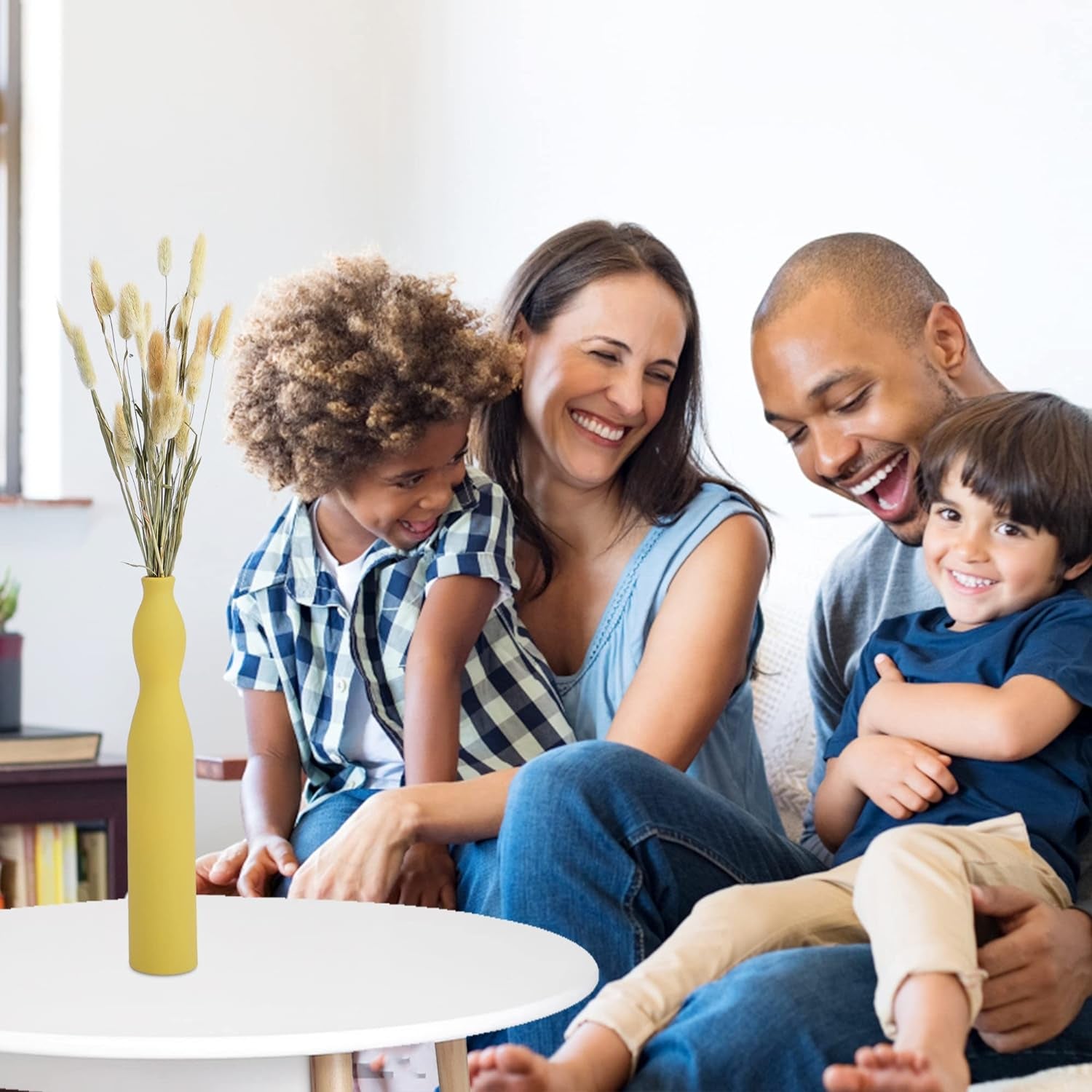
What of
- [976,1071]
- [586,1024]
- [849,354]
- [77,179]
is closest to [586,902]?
[586,1024]

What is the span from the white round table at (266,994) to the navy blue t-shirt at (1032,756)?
41 cm

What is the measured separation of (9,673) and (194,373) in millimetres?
1852

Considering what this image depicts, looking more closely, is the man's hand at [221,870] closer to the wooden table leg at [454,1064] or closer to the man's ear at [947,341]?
the wooden table leg at [454,1064]

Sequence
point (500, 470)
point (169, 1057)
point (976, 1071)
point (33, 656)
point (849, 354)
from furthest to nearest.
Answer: point (33, 656), point (500, 470), point (849, 354), point (976, 1071), point (169, 1057)

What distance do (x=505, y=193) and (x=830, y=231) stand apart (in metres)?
1.00

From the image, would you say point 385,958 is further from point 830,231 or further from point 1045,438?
point 830,231

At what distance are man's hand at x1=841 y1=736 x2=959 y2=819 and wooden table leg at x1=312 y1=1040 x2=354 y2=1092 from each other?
62 cm

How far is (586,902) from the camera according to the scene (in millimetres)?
1179

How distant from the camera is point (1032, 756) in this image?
49.3 inches

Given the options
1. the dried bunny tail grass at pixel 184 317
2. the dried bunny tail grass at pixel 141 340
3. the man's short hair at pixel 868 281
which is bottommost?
the dried bunny tail grass at pixel 141 340

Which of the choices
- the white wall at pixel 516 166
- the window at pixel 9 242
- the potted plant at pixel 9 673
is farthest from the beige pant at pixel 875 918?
the window at pixel 9 242

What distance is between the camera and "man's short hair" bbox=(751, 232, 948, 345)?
1654mm

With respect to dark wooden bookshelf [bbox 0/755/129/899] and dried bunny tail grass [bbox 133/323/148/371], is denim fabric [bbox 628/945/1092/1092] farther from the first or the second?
dark wooden bookshelf [bbox 0/755/129/899]

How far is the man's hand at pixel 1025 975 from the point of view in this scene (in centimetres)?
106
